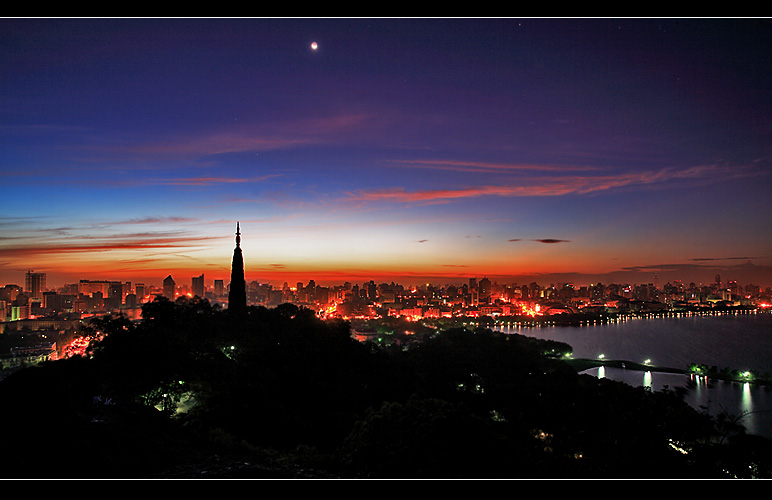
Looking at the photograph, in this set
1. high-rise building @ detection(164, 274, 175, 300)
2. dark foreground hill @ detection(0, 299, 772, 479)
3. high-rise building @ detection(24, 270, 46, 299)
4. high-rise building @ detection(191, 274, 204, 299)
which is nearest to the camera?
dark foreground hill @ detection(0, 299, 772, 479)

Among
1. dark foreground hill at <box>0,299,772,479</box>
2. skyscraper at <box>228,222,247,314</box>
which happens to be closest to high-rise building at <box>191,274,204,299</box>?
skyscraper at <box>228,222,247,314</box>

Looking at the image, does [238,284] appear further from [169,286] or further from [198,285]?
[198,285]

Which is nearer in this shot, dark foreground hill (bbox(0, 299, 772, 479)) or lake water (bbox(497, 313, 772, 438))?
dark foreground hill (bbox(0, 299, 772, 479))

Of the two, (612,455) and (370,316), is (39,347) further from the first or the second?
(370,316)

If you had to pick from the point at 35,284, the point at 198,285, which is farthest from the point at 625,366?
the point at 35,284

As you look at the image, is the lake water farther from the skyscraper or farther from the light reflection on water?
the skyscraper

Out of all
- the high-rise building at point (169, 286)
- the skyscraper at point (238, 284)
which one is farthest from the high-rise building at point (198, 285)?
the skyscraper at point (238, 284)

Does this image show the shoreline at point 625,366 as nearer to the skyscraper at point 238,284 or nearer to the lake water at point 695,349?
the lake water at point 695,349
